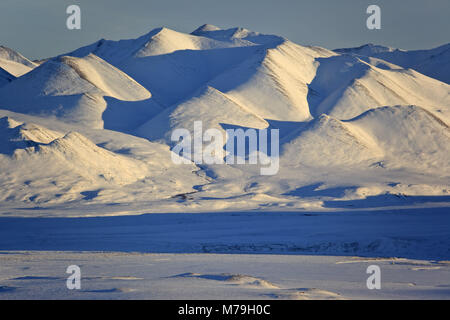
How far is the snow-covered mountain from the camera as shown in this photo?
45562 millimetres

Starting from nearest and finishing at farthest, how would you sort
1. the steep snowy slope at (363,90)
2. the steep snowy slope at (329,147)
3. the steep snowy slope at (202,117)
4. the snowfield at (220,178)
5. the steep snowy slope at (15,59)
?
1. the snowfield at (220,178)
2. the steep snowy slope at (329,147)
3. the steep snowy slope at (202,117)
4. the steep snowy slope at (363,90)
5. the steep snowy slope at (15,59)

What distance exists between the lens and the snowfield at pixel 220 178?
18.2m

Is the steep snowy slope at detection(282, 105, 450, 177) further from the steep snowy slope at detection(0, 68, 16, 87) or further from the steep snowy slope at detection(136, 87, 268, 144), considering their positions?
the steep snowy slope at detection(0, 68, 16, 87)

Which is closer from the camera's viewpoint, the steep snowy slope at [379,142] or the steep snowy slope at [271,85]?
the steep snowy slope at [379,142]

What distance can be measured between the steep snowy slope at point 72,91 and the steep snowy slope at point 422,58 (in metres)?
53.5

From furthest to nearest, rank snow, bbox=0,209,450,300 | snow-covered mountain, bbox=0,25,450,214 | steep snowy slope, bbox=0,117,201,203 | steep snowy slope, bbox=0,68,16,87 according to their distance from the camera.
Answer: steep snowy slope, bbox=0,68,16,87 → snow-covered mountain, bbox=0,25,450,214 → steep snowy slope, bbox=0,117,201,203 → snow, bbox=0,209,450,300

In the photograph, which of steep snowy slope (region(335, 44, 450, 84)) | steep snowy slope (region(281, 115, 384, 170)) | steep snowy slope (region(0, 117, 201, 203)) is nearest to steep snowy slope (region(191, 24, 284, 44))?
steep snowy slope (region(281, 115, 384, 170))

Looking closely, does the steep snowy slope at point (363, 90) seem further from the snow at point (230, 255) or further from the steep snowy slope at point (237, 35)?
the snow at point (230, 255)

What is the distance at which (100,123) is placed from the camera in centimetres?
6091

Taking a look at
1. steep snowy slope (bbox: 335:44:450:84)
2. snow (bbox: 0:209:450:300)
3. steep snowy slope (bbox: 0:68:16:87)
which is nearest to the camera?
snow (bbox: 0:209:450:300)

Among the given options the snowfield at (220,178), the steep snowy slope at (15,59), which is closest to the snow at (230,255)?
the snowfield at (220,178)

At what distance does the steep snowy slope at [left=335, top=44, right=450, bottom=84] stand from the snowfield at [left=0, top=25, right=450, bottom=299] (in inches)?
33.7

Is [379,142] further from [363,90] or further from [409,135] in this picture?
[363,90]
